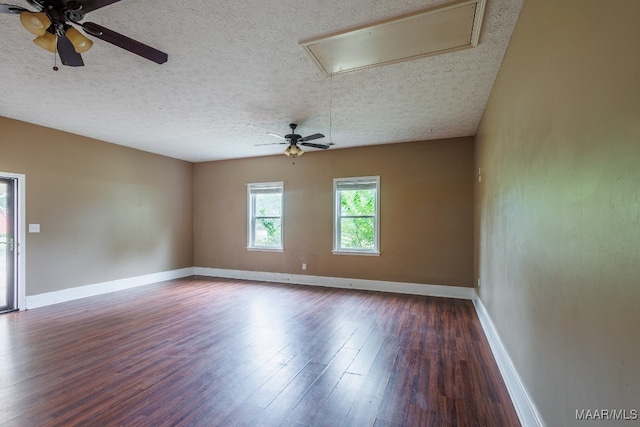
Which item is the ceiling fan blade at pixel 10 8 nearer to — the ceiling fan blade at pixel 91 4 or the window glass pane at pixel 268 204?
the ceiling fan blade at pixel 91 4

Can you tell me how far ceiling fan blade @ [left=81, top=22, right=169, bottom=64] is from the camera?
2.02 m

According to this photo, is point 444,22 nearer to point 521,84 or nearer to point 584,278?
point 521,84

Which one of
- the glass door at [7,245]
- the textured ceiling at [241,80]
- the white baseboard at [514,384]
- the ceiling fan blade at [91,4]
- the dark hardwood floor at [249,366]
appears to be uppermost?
the textured ceiling at [241,80]

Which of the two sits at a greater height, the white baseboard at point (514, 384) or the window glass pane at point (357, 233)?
the window glass pane at point (357, 233)

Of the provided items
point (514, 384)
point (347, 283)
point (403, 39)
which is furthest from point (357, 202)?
point (514, 384)

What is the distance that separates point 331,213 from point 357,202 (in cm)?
58

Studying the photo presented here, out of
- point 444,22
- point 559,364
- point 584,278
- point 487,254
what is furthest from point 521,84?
point 487,254

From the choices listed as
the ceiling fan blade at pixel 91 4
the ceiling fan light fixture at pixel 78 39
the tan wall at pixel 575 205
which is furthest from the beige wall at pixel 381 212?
the ceiling fan blade at pixel 91 4

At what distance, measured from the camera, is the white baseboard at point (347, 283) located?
543 centimetres

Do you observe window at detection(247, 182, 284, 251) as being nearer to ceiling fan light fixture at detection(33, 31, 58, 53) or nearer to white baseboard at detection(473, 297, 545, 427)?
white baseboard at detection(473, 297, 545, 427)

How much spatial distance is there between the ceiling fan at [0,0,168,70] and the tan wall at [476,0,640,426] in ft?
7.97

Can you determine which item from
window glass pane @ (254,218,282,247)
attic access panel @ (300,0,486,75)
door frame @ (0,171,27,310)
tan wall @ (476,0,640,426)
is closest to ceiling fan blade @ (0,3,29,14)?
attic access panel @ (300,0,486,75)

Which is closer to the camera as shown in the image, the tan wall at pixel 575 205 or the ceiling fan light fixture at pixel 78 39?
the tan wall at pixel 575 205

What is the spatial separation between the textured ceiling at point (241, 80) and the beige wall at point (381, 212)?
0.64 m
